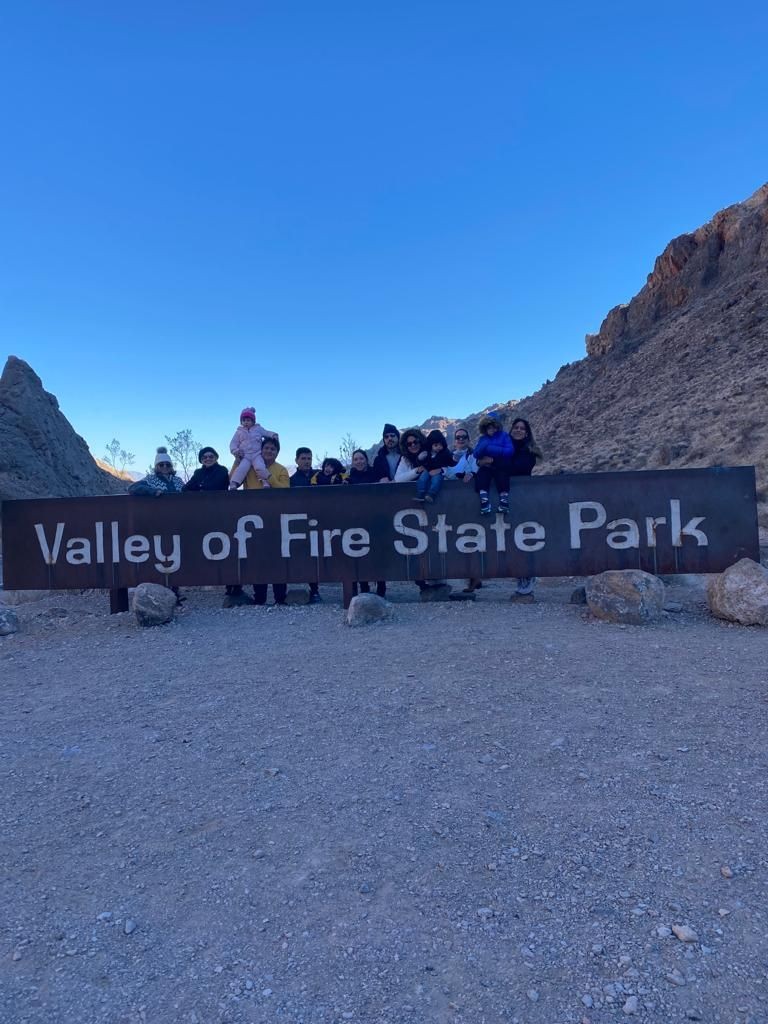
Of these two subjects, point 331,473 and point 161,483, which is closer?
point 161,483

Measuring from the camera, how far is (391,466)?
9023mm

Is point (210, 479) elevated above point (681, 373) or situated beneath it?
situated beneath

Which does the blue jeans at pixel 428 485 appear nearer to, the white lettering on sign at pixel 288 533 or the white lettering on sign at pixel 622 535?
the white lettering on sign at pixel 288 533

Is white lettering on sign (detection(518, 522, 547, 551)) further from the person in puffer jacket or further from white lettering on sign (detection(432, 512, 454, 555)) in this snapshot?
white lettering on sign (detection(432, 512, 454, 555))

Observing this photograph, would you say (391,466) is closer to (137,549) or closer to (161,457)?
(161,457)

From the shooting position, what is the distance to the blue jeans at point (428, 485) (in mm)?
7949

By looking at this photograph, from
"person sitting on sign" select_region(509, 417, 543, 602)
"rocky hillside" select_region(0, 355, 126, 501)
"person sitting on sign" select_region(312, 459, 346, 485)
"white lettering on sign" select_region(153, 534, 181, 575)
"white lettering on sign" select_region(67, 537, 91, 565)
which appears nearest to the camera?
"person sitting on sign" select_region(509, 417, 543, 602)

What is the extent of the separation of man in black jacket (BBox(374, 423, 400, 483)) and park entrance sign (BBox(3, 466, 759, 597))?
894 millimetres

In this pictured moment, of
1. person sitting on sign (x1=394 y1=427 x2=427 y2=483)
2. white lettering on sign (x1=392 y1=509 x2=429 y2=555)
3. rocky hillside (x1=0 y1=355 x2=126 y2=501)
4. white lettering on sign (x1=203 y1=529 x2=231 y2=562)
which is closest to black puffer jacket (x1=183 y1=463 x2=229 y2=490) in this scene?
white lettering on sign (x1=203 y1=529 x2=231 y2=562)

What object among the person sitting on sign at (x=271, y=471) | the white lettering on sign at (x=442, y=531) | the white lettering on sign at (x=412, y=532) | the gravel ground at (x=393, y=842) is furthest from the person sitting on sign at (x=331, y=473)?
the gravel ground at (x=393, y=842)

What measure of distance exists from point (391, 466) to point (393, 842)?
6.46 metres

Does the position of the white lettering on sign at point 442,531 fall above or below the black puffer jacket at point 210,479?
below

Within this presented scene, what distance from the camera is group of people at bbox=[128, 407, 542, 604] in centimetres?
788

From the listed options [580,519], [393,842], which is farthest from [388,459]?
[393,842]
